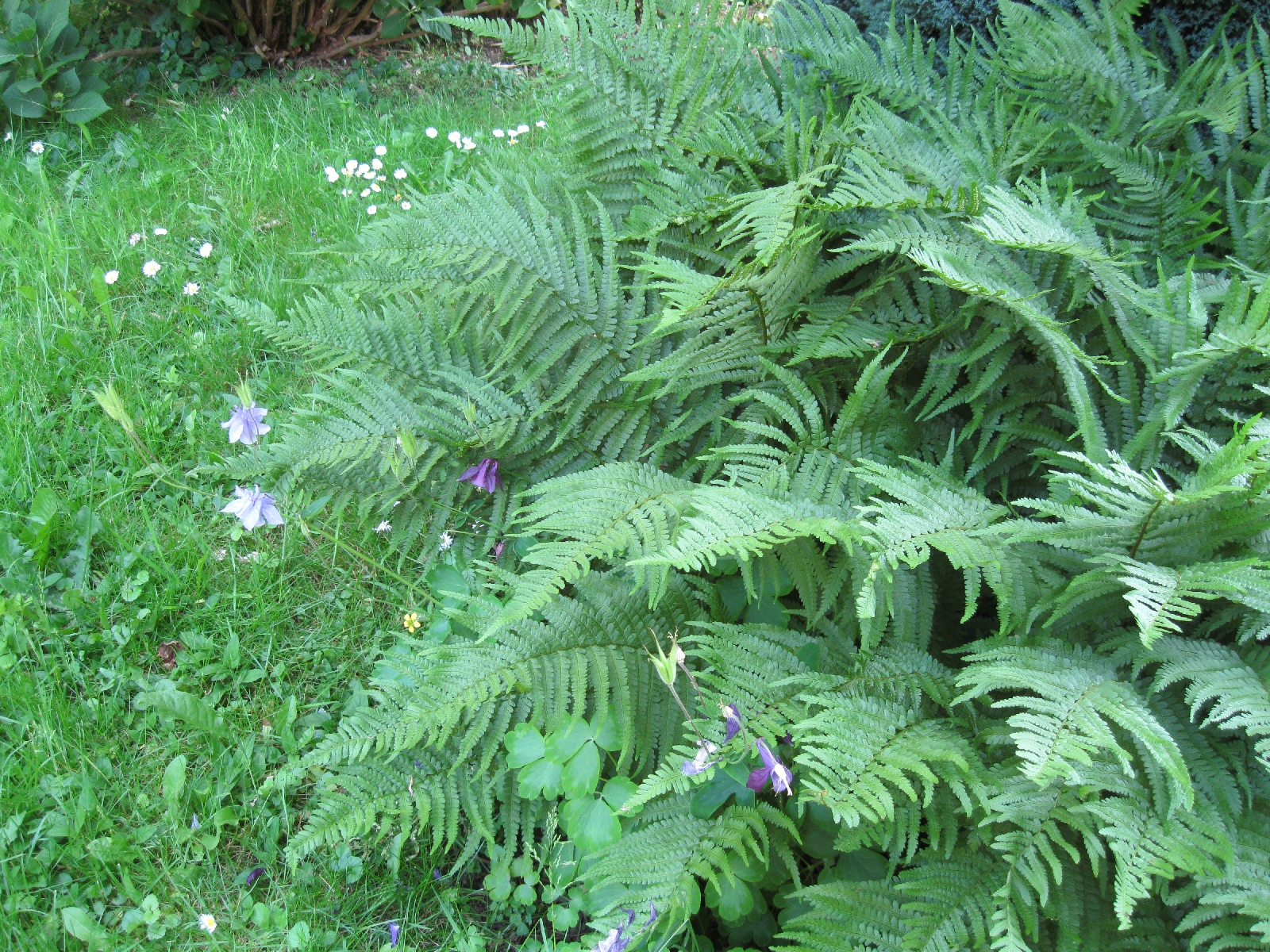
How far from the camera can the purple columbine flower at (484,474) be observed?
2213 mm

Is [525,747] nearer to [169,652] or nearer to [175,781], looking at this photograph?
[175,781]

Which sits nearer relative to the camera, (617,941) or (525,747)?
(617,941)

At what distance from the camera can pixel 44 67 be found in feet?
13.6

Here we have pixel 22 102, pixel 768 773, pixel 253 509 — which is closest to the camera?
pixel 768 773

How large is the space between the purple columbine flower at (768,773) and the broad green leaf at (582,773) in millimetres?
287

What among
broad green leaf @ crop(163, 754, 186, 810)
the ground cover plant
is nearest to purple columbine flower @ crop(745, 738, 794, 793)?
the ground cover plant

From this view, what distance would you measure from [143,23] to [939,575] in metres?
5.02

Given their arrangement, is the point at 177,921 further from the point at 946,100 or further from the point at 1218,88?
the point at 1218,88

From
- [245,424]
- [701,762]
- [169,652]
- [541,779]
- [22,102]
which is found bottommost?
[169,652]

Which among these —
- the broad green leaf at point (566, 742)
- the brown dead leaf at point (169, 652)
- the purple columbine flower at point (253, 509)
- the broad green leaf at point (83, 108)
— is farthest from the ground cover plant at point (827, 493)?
the broad green leaf at point (83, 108)

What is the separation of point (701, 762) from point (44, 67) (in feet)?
14.4

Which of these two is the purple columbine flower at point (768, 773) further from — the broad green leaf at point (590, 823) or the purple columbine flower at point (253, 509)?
the purple columbine flower at point (253, 509)

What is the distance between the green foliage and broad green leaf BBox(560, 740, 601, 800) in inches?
154

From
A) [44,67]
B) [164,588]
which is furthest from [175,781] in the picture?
[44,67]
